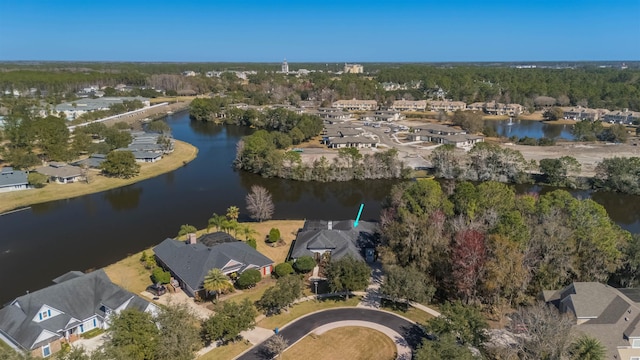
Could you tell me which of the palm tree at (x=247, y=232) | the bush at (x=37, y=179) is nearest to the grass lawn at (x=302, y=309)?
the palm tree at (x=247, y=232)

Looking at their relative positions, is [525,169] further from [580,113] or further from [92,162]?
[580,113]

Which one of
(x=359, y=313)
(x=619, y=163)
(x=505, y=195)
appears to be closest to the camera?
(x=359, y=313)

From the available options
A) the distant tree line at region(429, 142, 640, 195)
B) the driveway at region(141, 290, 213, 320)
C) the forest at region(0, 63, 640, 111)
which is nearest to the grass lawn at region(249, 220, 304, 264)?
the driveway at region(141, 290, 213, 320)

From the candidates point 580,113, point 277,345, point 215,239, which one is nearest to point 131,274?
point 215,239

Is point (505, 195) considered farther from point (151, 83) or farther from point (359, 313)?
point (151, 83)

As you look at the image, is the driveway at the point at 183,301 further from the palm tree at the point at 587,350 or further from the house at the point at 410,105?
the house at the point at 410,105

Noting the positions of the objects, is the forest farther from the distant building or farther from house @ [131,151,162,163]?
Result: house @ [131,151,162,163]

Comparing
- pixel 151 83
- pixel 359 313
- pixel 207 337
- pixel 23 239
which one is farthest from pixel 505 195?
pixel 151 83
